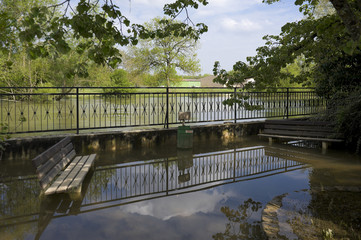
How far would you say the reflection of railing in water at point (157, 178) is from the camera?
4.64 metres

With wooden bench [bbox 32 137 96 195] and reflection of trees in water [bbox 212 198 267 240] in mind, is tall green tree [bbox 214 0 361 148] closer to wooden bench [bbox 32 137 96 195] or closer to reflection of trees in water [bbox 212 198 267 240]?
reflection of trees in water [bbox 212 198 267 240]

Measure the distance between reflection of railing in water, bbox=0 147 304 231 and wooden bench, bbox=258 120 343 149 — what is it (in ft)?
7.51

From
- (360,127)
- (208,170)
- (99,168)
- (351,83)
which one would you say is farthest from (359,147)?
(99,168)

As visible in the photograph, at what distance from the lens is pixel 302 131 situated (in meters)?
10.6

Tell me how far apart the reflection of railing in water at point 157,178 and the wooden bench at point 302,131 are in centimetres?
229

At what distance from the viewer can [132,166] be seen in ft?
24.0

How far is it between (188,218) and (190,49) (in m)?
43.9

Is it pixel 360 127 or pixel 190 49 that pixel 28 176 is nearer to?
pixel 360 127

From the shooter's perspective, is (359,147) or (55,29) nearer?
(55,29)

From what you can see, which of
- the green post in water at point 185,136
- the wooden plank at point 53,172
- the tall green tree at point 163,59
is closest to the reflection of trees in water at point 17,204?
the wooden plank at point 53,172

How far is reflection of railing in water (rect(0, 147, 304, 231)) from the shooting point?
15.2 feet

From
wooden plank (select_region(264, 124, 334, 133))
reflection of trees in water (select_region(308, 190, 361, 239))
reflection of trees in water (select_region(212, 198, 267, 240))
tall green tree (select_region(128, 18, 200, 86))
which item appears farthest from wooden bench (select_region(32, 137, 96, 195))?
tall green tree (select_region(128, 18, 200, 86))

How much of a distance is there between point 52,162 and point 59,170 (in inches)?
10.1

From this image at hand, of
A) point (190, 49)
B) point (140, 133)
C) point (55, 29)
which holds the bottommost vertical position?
point (140, 133)
